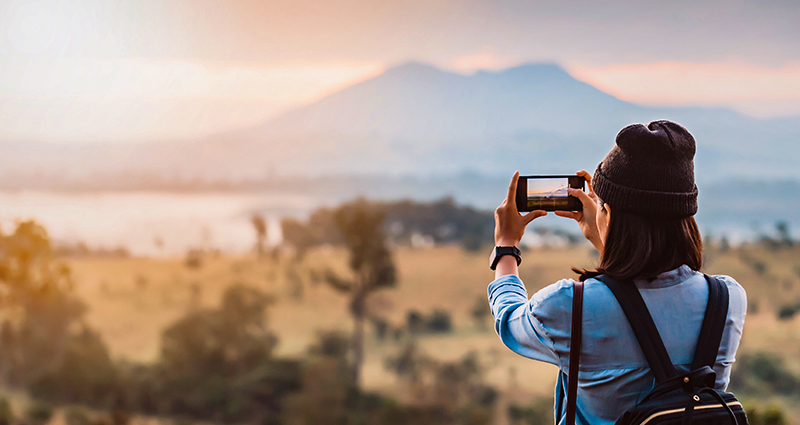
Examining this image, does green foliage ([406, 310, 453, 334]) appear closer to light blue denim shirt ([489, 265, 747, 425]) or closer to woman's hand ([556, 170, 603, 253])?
woman's hand ([556, 170, 603, 253])

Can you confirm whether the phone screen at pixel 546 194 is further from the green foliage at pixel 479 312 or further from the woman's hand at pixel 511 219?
the green foliage at pixel 479 312

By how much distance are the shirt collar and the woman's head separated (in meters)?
0.01

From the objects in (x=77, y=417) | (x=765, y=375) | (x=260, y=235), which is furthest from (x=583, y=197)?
(x=77, y=417)

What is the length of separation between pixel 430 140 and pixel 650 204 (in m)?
17.0

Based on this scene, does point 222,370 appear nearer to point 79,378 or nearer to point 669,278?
point 79,378

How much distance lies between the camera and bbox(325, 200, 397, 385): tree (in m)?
14.7

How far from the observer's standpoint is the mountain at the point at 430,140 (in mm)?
15656

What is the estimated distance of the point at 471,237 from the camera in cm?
1439

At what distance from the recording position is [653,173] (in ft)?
2.78

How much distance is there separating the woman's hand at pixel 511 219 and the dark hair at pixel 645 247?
18 cm

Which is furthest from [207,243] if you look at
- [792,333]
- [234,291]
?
[792,333]

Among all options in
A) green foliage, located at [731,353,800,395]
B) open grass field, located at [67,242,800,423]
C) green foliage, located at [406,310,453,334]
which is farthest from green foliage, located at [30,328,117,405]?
green foliage, located at [731,353,800,395]

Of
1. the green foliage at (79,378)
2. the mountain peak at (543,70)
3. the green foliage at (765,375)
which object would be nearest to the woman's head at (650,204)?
the green foliage at (765,375)

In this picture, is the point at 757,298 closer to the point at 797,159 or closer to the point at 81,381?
the point at 797,159
